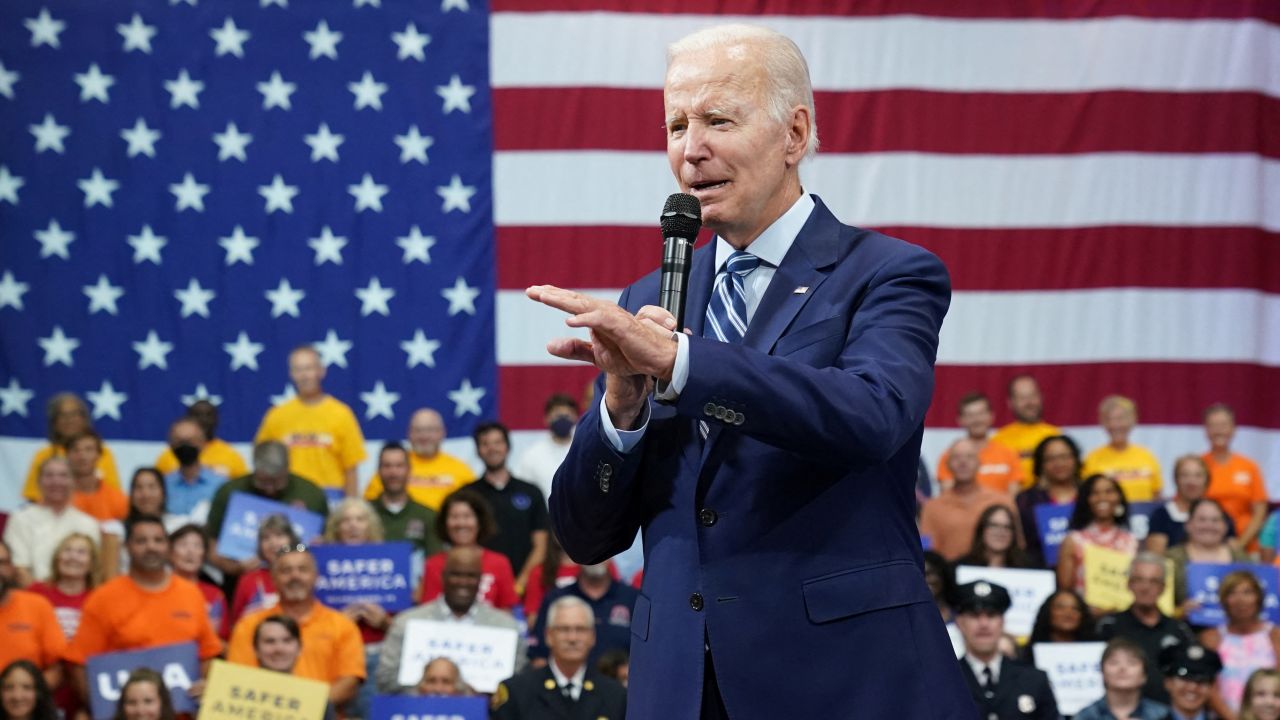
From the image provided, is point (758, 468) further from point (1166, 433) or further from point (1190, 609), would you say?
point (1166, 433)

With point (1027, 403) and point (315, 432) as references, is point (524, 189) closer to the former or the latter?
point (315, 432)

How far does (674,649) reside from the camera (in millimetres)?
1914

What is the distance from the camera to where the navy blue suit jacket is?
A: 1.78 m

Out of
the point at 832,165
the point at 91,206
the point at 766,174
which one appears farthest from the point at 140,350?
the point at 766,174

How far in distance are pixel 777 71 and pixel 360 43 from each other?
8.60 meters

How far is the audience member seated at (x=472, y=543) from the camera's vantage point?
7441mm

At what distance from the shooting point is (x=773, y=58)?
203 centimetres

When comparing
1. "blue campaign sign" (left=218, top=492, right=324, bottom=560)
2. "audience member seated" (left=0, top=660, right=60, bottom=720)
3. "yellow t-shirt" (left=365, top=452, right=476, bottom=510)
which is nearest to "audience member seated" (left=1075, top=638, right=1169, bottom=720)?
"yellow t-shirt" (left=365, top=452, right=476, bottom=510)

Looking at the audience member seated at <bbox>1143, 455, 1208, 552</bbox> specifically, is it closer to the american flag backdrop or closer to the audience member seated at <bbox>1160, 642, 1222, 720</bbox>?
the audience member seated at <bbox>1160, 642, 1222, 720</bbox>

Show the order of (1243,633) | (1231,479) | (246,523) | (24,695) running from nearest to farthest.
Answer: (24,695) < (1243,633) < (246,523) < (1231,479)

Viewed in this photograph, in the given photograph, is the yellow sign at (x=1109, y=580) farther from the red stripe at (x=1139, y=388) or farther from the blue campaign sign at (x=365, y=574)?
the blue campaign sign at (x=365, y=574)

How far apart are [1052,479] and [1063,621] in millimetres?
1251

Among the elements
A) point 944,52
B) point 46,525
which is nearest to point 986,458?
point 944,52

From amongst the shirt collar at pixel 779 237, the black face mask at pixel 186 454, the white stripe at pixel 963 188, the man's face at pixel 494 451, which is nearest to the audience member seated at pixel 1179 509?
the white stripe at pixel 963 188
